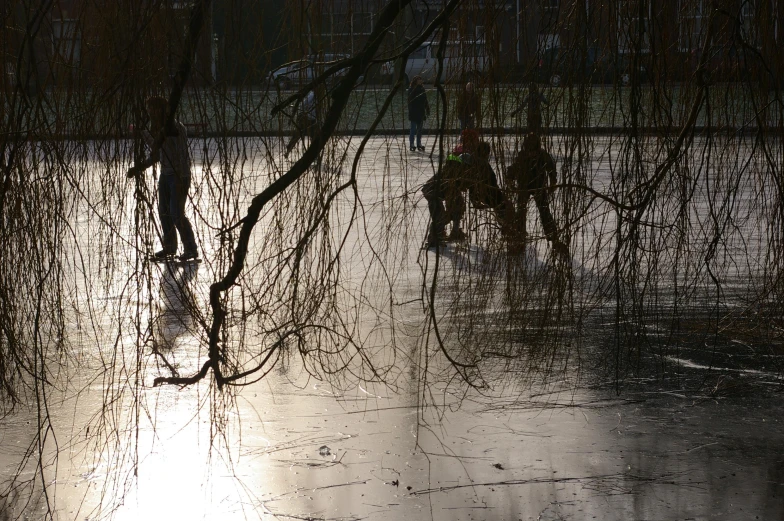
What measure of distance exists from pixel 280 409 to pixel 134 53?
3207 mm

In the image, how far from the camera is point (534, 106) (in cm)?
615

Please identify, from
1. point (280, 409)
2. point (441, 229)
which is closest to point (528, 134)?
point (441, 229)

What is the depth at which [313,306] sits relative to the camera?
531 cm

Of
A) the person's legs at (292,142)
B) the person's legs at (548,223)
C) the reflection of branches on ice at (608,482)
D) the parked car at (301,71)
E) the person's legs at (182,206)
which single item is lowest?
the reflection of branches on ice at (608,482)

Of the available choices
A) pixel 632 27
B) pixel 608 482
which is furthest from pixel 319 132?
pixel 608 482

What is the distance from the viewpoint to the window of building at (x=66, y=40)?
508 centimetres

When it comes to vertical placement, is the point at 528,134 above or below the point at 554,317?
above

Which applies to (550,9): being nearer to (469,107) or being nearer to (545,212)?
(469,107)

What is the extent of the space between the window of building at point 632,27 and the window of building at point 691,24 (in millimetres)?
234

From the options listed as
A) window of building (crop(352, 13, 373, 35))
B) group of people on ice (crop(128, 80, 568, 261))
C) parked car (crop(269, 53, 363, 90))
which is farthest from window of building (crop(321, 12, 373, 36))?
group of people on ice (crop(128, 80, 568, 261))

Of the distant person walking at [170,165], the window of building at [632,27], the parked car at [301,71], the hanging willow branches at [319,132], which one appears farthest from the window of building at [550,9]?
the distant person walking at [170,165]

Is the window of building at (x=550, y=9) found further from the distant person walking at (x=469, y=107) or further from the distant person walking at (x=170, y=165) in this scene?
the distant person walking at (x=170, y=165)

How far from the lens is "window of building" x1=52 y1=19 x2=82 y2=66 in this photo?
5.08 metres

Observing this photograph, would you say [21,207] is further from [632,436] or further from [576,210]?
[632,436]
